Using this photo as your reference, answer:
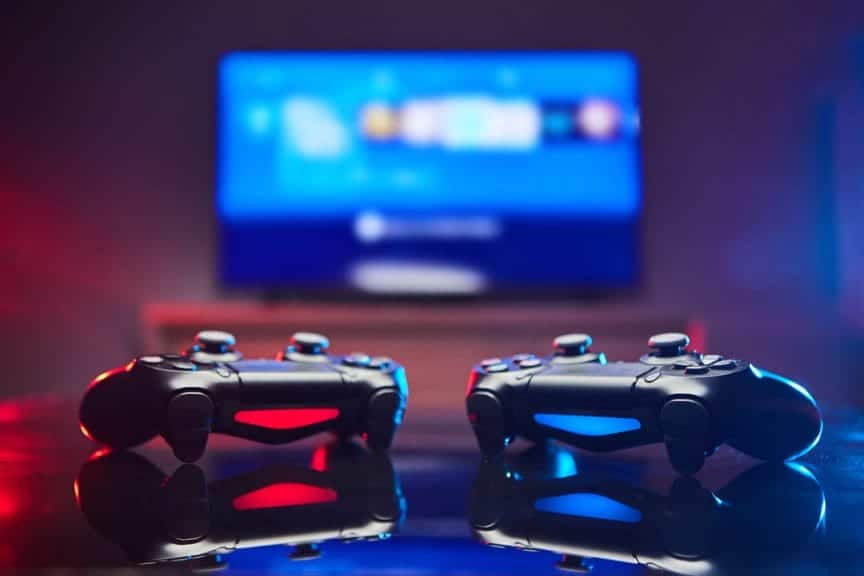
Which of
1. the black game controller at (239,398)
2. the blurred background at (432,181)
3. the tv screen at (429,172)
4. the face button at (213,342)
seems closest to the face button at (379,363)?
the black game controller at (239,398)

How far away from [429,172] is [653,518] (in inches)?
75.6

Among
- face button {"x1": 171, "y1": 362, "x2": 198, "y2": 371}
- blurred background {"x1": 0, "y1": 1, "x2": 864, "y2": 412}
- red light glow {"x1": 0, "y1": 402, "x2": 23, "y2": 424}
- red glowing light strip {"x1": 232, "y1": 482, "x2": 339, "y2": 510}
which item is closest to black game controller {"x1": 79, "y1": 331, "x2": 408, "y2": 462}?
face button {"x1": 171, "y1": 362, "x2": 198, "y2": 371}

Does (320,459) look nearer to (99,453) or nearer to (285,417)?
(285,417)

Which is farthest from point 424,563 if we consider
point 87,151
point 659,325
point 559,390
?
point 87,151

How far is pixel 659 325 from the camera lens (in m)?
2.06

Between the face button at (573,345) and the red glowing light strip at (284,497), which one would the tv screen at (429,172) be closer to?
the face button at (573,345)

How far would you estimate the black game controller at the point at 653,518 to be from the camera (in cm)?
23

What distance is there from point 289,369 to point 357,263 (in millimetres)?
1716

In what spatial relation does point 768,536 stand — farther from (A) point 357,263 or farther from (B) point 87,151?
(B) point 87,151

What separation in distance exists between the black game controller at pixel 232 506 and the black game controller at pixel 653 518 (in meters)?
0.05

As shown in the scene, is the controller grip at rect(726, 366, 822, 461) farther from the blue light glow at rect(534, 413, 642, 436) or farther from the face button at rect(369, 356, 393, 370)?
the face button at rect(369, 356, 393, 370)

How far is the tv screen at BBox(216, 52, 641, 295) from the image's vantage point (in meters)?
2.15

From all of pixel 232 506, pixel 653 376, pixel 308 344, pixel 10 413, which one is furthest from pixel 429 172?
pixel 232 506

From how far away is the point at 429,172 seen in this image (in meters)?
2.15
